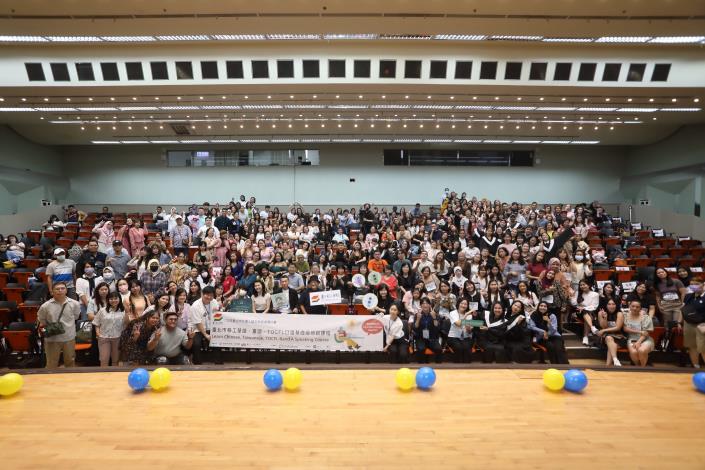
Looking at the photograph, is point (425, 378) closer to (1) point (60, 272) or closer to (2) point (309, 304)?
(2) point (309, 304)

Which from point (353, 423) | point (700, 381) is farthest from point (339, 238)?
point (700, 381)

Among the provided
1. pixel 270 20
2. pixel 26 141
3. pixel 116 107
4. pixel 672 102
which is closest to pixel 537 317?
pixel 270 20

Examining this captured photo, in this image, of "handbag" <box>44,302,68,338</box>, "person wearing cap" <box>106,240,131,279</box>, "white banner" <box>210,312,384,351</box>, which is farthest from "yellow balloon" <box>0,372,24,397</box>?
"person wearing cap" <box>106,240,131,279</box>

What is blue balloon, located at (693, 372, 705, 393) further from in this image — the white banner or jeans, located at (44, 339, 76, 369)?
jeans, located at (44, 339, 76, 369)

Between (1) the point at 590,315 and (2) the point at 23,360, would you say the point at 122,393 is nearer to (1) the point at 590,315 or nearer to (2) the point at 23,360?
(2) the point at 23,360

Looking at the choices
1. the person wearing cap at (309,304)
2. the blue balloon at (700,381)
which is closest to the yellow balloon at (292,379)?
the person wearing cap at (309,304)

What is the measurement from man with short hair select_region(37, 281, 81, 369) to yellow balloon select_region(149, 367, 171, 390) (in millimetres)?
1765

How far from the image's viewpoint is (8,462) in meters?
3.30

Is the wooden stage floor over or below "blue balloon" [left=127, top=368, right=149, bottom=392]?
below

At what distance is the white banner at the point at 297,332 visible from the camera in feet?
21.0

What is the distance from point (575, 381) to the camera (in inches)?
181

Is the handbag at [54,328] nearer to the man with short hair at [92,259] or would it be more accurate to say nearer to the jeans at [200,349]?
the jeans at [200,349]

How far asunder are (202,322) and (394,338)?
316 cm

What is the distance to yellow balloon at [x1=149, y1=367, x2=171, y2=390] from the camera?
463 centimetres
